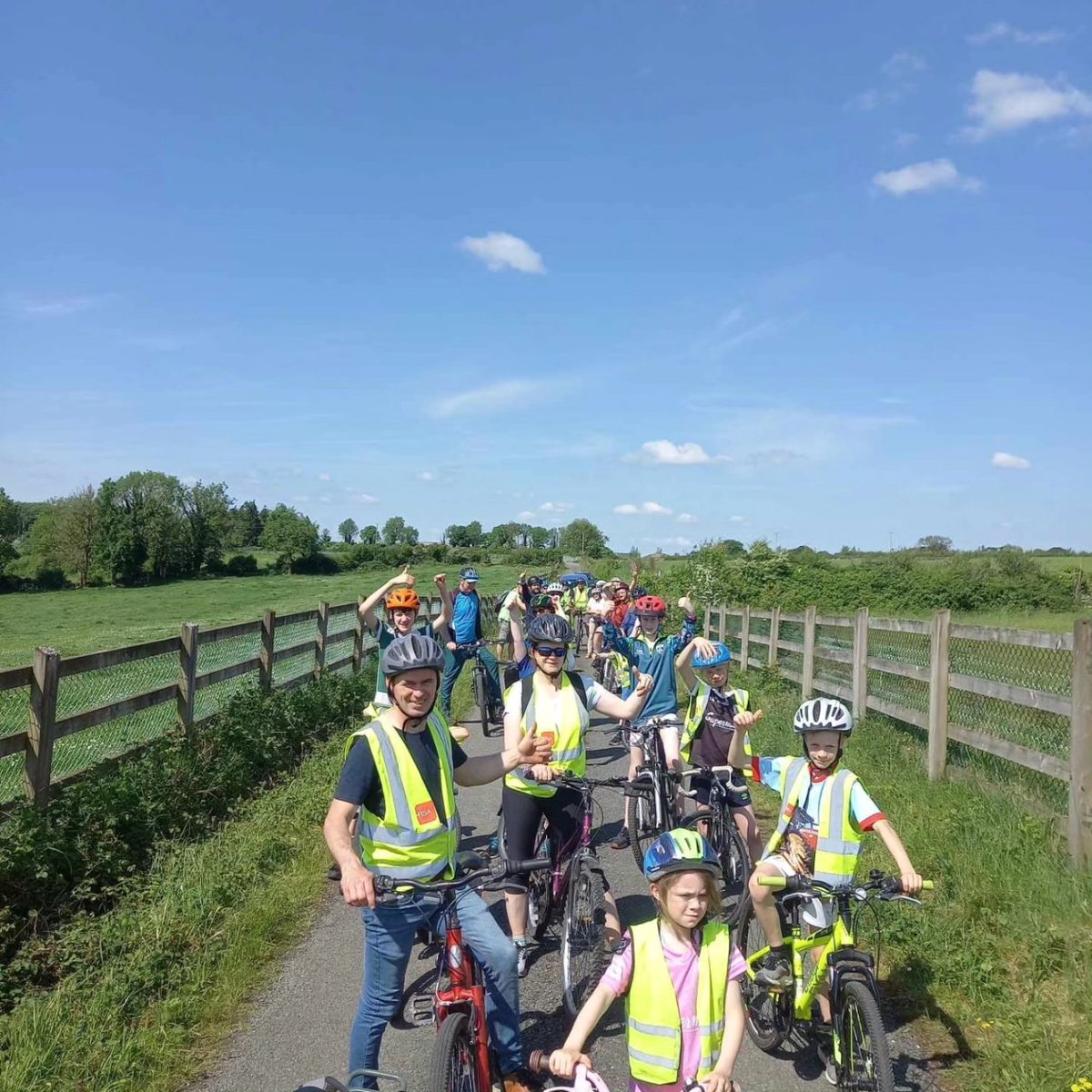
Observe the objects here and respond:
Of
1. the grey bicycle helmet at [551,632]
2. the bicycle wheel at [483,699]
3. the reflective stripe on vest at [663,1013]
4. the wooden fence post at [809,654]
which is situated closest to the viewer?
the reflective stripe on vest at [663,1013]

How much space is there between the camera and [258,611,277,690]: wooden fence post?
37.5ft

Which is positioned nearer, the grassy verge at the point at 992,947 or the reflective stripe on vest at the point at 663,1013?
the reflective stripe on vest at the point at 663,1013

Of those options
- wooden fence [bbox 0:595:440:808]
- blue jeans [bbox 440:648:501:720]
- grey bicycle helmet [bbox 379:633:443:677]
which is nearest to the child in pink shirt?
grey bicycle helmet [bbox 379:633:443:677]

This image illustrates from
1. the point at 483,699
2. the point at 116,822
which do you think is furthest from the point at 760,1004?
the point at 483,699

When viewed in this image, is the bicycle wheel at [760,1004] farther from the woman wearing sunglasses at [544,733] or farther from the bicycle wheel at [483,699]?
the bicycle wheel at [483,699]

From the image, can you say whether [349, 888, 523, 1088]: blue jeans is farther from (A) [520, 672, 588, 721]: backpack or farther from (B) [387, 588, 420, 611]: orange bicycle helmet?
(B) [387, 588, 420, 611]: orange bicycle helmet

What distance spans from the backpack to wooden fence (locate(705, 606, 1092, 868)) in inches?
119

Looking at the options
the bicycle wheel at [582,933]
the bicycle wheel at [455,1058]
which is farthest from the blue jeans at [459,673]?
the bicycle wheel at [455,1058]

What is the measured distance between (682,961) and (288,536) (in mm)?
104126

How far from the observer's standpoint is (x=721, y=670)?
6.32m

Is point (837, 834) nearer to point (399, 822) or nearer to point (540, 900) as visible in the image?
point (399, 822)

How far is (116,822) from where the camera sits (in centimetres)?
660

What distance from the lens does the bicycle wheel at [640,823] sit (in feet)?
23.6

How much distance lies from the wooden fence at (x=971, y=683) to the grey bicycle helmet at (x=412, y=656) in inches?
164
